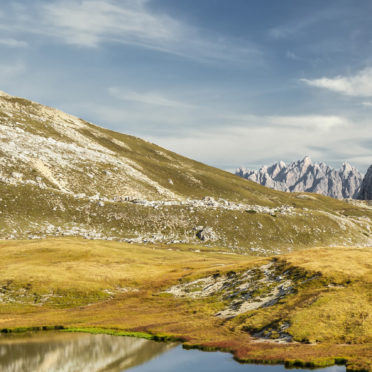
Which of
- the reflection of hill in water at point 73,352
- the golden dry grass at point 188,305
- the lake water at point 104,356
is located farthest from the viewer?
the golden dry grass at point 188,305

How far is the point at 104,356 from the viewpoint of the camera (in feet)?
164

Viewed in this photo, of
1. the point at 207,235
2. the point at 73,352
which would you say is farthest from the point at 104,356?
the point at 207,235

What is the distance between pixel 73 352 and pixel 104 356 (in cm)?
465

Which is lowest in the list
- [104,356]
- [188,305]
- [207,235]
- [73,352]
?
[73,352]

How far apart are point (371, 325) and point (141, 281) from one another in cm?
5390

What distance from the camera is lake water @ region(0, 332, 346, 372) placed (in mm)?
44844

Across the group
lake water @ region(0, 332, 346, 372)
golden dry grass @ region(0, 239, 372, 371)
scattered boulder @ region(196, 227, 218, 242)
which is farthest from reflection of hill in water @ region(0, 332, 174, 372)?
scattered boulder @ region(196, 227, 218, 242)

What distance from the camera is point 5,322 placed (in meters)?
66.7

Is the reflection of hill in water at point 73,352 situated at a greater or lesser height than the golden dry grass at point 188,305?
lesser

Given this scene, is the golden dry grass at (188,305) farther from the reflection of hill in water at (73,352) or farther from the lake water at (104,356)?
the reflection of hill in water at (73,352)

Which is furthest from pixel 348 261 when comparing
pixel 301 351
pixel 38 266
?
pixel 38 266

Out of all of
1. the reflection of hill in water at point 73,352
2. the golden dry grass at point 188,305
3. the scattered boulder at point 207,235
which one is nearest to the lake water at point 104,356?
the reflection of hill in water at point 73,352

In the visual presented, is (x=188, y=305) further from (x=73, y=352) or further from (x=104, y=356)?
(x=73, y=352)

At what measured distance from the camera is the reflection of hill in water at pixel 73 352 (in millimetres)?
46875
